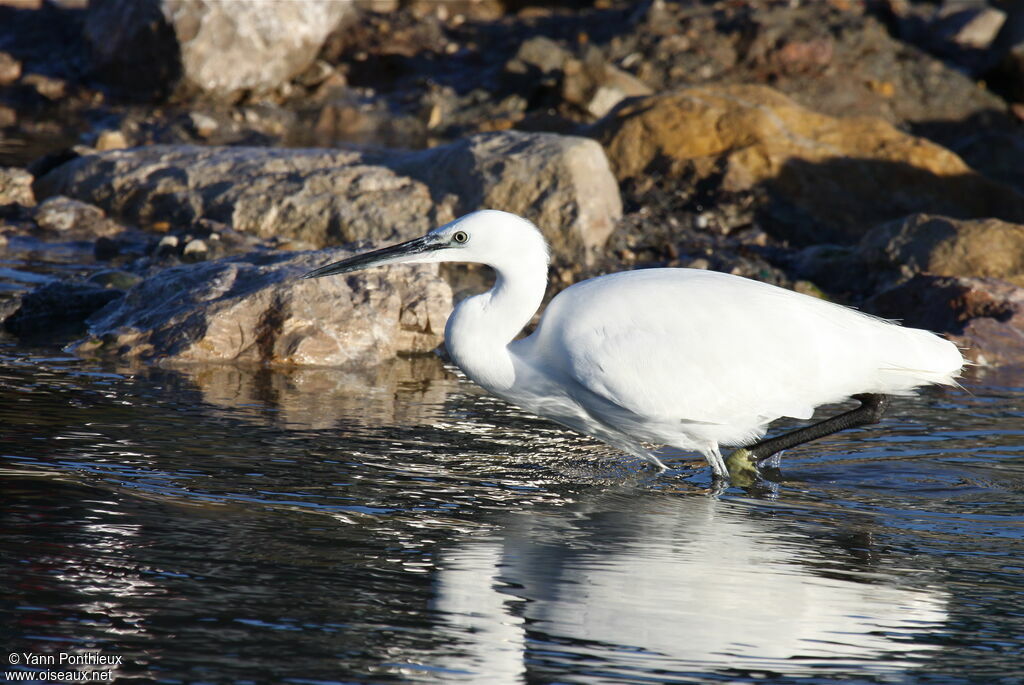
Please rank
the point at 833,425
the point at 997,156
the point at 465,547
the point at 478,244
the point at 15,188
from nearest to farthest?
the point at 465,547
the point at 478,244
the point at 833,425
the point at 15,188
the point at 997,156

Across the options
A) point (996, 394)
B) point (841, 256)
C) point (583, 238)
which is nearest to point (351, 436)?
point (996, 394)

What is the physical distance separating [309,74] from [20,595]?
1579cm

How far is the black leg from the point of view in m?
6.64

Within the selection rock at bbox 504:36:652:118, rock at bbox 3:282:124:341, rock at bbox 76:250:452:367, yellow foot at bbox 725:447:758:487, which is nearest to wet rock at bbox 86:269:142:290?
rock at bbox 3:282:124:341

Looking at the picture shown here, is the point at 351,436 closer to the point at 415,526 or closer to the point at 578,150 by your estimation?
the point at 415,526

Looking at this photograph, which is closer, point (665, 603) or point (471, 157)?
point (665, 603)

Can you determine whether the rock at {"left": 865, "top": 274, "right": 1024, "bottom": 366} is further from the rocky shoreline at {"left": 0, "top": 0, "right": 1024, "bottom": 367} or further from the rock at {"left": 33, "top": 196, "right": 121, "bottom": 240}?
the rock at {"left": 33, "top": 196, "right": 121, "bottom": 240}

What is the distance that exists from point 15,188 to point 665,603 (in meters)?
9.80

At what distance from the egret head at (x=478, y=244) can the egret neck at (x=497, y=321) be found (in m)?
0.01

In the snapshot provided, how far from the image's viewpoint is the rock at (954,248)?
33.2 feet

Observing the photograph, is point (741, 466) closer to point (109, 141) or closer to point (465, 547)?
point (465, 547)

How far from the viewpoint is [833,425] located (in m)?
6.80

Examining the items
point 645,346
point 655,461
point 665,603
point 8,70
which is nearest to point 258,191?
point 655,461

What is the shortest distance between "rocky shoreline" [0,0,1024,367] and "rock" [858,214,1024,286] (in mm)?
20
